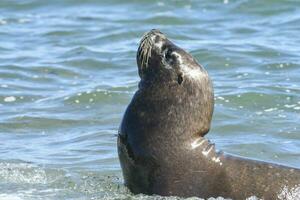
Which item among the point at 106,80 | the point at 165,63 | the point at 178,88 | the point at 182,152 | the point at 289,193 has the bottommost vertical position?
the point at 106,80

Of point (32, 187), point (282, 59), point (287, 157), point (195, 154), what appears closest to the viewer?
point (195, 154)

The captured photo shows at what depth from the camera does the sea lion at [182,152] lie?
7461mm

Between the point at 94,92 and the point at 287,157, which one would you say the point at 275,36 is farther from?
the point at 287,157

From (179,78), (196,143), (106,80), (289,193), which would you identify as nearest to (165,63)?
(179,78)

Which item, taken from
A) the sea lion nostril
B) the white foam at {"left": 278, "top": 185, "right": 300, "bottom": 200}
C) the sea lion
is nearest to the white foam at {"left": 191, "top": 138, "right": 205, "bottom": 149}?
the sea lion

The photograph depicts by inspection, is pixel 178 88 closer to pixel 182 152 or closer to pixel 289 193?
pixel 182 152

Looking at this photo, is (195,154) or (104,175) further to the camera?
(104,175)

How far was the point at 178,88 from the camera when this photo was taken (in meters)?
7.66

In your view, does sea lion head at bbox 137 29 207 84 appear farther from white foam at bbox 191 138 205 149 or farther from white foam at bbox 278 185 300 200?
white foam at bbox 278 185 300 200

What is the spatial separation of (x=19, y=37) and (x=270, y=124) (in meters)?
7.24

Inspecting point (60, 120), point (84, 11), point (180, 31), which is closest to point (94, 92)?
point (60, 120)

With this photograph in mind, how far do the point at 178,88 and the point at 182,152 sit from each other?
51cm

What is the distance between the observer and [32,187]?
332 inches

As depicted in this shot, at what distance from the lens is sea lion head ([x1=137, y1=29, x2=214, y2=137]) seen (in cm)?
759
